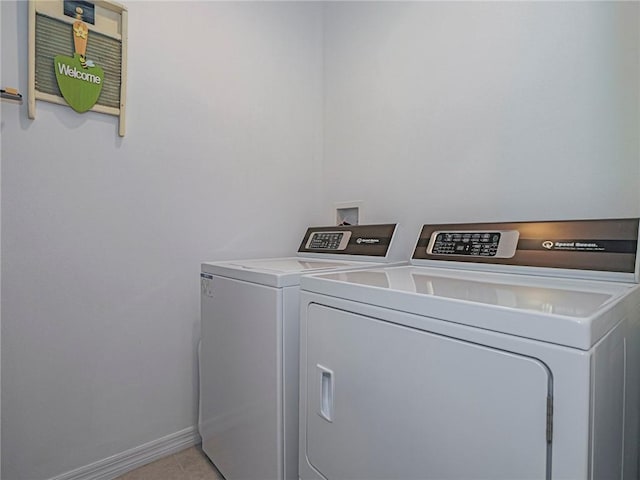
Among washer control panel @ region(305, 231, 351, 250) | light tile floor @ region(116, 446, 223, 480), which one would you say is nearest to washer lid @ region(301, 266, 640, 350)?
washer control panel @ region(305, 231, 351, 250)

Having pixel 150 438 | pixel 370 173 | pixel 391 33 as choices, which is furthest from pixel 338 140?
pixel 150 438

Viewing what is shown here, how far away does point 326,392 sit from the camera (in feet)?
3.37

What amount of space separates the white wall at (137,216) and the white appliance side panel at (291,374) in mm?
806

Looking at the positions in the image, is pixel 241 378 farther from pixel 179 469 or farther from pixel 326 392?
pixel 179 469

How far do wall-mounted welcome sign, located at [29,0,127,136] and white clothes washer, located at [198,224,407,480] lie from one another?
853 millimetres

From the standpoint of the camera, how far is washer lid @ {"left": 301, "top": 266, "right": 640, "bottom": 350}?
590 mm

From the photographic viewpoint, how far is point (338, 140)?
2.21m

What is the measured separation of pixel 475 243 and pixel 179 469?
1624mm

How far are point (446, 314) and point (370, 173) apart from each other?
1.38 m

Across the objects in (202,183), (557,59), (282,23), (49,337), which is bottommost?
(49,337)

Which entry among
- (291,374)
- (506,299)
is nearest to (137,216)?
(291,374)

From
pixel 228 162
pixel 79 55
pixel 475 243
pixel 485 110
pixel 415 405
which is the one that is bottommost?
pixel 415 405

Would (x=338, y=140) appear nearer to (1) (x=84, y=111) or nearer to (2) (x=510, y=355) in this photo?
(1) (x=84, y=111)

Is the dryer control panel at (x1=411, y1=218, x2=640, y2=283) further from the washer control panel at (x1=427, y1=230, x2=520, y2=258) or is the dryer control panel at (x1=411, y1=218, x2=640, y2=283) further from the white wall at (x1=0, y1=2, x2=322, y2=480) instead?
the white wall at (x1=0, y1=2, x2=322, y2=480)
